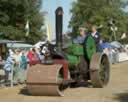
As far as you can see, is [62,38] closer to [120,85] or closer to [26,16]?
[120,85]

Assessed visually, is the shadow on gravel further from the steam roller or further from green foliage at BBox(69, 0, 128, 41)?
green foliage at BBox(69, 0, 128, 41)

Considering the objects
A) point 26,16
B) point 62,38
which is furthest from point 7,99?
point 26,16

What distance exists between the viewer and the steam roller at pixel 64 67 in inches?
507

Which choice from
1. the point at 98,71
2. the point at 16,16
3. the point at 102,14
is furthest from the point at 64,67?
the point at 102,14

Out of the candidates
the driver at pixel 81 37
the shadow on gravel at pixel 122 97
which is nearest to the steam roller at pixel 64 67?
the driver at pixel 81 37

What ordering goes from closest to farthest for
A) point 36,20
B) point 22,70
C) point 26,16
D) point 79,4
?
1. point 22,70
2. point 26,16
3. point 36,20
4. point 79,4

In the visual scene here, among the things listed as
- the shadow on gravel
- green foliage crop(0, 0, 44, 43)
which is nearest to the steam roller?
the shadow on gravel

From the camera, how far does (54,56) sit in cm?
1368

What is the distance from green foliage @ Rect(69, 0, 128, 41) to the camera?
71.3 m

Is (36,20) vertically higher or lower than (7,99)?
higher

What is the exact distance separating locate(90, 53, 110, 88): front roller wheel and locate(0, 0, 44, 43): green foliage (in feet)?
121

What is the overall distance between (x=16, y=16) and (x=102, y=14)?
766 inches

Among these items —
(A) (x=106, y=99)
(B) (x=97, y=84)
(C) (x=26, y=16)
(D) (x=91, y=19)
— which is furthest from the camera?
(D) (x=91, y=19)

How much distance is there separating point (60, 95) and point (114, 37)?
61411mm
